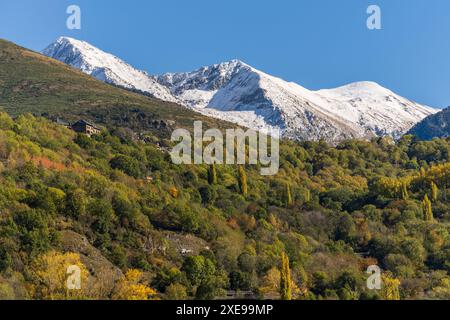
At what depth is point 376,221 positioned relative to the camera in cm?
10481

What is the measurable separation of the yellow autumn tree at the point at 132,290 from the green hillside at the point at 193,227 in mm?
153

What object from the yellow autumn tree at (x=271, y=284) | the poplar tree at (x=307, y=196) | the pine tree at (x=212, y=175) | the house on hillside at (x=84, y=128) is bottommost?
the yellow autumn tree at (x=271, y=284)

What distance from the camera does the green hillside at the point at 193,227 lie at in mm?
63562

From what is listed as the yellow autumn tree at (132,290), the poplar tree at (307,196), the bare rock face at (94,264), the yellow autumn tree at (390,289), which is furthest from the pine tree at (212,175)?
the yellow autumn tree at (132,290)

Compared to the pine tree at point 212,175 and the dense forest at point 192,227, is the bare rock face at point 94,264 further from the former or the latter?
the pine tree at point 212,175

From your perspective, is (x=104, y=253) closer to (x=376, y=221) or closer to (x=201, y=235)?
(x=201, y=235)

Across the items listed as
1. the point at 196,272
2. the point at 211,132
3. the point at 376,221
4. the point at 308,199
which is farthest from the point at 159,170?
the point at 211,132

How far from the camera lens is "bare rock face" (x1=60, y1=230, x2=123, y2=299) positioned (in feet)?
189

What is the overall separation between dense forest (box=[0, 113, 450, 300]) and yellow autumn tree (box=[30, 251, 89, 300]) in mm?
148

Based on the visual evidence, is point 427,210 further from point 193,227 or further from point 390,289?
point 193,227

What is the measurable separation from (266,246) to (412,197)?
139 feet

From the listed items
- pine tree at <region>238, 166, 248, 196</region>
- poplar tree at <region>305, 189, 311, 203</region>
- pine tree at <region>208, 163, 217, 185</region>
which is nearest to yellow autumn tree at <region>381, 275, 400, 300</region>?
pine tree at <region>238, 166, 248, 196</region>

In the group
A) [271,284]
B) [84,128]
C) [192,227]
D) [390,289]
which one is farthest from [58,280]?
[84,128]
